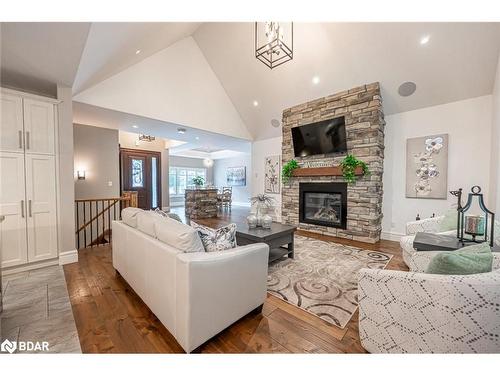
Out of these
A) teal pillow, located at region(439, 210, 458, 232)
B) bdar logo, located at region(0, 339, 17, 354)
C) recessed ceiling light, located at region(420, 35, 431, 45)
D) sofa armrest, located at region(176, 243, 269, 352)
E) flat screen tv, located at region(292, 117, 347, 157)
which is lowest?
bdar logo, located at region(0, 339, 17, 354)

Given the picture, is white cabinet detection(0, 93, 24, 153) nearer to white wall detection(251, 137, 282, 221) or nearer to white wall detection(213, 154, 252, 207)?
white wall detection(251, 137, 282, 221)

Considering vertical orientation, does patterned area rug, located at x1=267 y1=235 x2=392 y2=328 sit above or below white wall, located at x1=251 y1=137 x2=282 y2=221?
below

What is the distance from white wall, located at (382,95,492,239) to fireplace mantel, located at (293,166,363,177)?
76cm

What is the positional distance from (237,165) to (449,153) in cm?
892

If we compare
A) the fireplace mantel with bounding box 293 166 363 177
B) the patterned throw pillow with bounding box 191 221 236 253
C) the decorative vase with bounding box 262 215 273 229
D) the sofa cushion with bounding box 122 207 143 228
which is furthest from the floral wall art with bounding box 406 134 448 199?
the sofa cushion with bounding box 122 207 143 228

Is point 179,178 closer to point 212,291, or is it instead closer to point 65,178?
point 65,178

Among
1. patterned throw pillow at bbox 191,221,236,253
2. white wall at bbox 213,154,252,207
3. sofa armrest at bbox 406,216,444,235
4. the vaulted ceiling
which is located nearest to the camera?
patterned throw pillow at bbox 191,221,236,253

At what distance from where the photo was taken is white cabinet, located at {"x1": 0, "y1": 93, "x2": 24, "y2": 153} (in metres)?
2.55

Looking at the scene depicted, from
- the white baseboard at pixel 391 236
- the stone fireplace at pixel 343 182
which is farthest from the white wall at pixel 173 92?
the white baseboard at pixel 391 236

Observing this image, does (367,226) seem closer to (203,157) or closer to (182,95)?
(182,95)

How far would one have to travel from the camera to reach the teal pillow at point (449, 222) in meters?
2.64

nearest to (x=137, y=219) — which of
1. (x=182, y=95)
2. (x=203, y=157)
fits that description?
(x=182, y=95)

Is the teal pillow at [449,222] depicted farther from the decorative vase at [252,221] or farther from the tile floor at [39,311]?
the tile floor at [39,311]

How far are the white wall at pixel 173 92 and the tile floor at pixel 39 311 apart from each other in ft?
9.60
